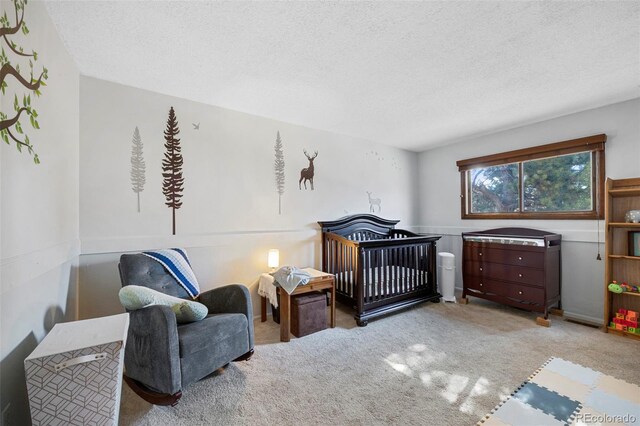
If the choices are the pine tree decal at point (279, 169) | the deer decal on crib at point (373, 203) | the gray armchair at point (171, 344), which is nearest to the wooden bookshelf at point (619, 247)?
the deer decal on crib at point (373, 203)

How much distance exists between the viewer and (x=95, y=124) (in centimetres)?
229

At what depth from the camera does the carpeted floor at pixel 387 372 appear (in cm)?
162

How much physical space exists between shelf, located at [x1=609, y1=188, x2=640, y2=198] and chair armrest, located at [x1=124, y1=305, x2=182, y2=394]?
13.4 ft

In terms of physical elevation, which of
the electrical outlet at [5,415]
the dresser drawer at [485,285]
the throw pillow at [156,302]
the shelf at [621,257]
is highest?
the shelf at [621,257]

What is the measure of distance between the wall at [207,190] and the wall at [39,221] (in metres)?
0.18

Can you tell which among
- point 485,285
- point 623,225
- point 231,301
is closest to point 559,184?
point 623,225

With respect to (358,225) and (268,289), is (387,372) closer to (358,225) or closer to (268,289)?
(268,289)

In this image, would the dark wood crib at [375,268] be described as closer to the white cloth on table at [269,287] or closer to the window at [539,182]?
the white cloth on table at [269,287]

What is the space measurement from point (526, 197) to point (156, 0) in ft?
14.2

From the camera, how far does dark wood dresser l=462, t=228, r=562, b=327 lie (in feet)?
9.78

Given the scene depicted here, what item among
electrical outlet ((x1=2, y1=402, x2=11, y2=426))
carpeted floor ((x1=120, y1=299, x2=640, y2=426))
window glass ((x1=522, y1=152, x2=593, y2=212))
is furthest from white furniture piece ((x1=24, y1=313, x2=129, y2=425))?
window glass ((x1=522, y1=152, x2=593, y2=212))

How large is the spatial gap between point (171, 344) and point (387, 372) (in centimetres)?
154

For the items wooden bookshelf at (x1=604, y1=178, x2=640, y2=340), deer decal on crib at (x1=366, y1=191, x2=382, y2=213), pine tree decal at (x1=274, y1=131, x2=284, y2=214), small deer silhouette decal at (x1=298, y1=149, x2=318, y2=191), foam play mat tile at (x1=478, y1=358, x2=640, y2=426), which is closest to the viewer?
foam play mat tile at (x1=478, y1=358, x2=640, y2=426)

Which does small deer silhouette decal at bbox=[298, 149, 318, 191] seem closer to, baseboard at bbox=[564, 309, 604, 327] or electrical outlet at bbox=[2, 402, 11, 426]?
electrical outlet at bbox=[2, 402, 11, 426]
